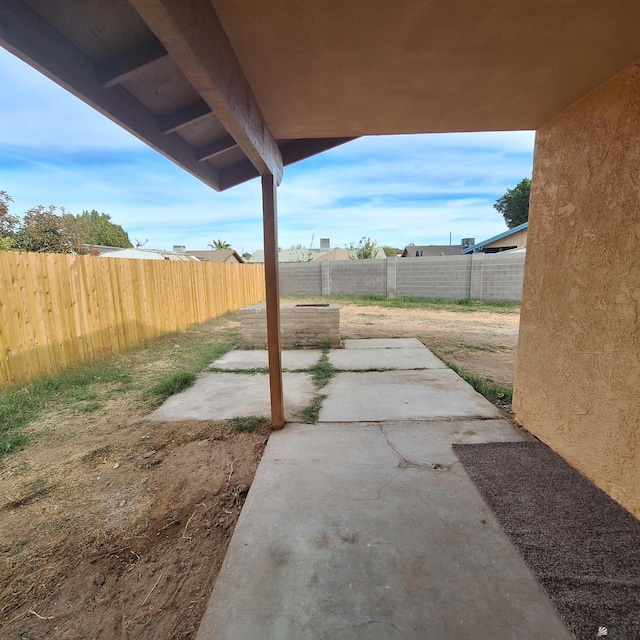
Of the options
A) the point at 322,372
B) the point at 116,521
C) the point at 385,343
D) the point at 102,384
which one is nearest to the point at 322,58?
the point at 116,521

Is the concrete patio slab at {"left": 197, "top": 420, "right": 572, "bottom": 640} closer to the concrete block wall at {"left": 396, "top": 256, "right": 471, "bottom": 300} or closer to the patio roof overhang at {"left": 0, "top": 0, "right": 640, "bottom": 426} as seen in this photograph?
the patio roof overhang at {"left": 0, "top": 0, "right": 640, "bottom": 426}

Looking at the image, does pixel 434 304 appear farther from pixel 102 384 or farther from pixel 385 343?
pixel 102 384

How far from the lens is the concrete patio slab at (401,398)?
3.10 meters

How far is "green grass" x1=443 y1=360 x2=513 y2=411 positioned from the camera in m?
3.38

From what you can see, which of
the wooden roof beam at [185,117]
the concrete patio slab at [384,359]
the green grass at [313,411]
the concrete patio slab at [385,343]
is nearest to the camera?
the wooden roof beam at [185,117]

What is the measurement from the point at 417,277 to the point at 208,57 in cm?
1313

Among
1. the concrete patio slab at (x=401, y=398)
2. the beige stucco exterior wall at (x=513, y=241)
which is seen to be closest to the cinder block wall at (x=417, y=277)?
the beige stucco exterior wall at (x=513, y=241)

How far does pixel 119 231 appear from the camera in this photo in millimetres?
38625

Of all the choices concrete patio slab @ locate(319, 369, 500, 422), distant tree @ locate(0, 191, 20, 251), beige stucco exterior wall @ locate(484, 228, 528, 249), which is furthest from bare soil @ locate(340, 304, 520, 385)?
distant tree @ locate(0, 191, 20, 251)

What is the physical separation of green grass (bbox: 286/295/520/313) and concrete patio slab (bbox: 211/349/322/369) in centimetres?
689

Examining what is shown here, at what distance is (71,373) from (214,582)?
13.5 ft

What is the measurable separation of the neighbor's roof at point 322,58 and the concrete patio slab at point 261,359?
3.15 metres

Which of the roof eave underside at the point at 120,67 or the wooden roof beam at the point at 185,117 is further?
the wooden roof beam at the point at 185,117

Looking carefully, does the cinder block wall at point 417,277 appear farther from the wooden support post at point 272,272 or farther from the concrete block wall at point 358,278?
the wooden support post at point 272,272
